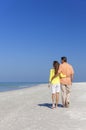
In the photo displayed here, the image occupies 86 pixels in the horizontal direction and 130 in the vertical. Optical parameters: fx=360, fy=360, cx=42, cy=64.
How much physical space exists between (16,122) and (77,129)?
216cm

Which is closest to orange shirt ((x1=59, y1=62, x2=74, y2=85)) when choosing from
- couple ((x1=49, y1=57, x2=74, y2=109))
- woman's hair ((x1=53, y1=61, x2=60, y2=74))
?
couple ((x1=49, y1=57, x2=74, y2=109))

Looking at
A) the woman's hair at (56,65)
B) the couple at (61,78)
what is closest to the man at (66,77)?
the couple at (61,78)

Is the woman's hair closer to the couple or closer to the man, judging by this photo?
the couple

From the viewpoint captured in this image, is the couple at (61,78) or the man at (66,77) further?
the man at (66,77)

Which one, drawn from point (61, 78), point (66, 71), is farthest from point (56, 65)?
point (61, 78)

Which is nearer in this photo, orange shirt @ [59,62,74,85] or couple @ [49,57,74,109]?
couple @ [49,57,74,109]

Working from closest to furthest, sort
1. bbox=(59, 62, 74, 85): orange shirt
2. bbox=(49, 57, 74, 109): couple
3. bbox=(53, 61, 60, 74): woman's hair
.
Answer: bbox=(53, 61, 60, 74): woman's hair
bbox=(49, 57, 74, 109): couple
bbox=(59, 62, 74, 85): orange shirt

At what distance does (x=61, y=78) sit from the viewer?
1494cm

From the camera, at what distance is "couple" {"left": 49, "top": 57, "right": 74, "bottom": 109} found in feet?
47.9

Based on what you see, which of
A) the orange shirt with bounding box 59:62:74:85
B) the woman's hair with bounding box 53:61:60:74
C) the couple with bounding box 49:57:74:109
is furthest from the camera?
the orange shirt with bounding box 59:62:74:85

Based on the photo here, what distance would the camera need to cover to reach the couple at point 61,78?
1459 centimetres

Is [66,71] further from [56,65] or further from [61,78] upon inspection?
[56,65]

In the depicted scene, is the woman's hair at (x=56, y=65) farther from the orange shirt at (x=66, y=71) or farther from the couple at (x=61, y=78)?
the orange shirt at (x=66, y=71)

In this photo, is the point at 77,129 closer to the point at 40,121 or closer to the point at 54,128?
the point at 54,128
